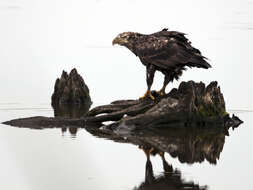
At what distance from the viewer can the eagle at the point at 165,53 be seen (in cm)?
2416

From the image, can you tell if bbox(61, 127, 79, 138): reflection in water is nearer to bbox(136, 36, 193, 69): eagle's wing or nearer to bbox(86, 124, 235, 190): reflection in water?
bbox(86, 124, 235, 190): reflection in water

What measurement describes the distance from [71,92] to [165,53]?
6.72 meters

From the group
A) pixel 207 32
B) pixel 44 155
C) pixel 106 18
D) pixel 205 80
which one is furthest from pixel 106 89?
pixel 106 18

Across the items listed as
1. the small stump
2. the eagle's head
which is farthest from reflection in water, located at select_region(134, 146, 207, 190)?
the small stump

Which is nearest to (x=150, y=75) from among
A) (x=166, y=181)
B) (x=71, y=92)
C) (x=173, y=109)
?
(x=173, y=109)

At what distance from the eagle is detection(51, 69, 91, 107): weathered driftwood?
5.45 meters

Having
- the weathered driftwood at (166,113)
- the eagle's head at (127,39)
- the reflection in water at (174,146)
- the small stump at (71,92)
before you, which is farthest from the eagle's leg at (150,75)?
the small stump at (71,92)

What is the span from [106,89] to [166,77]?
7926mm

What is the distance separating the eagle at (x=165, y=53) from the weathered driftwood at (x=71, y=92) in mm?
5447

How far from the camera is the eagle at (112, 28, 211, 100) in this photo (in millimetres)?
24156

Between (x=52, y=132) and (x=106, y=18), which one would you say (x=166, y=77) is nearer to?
(x=52, y=132)

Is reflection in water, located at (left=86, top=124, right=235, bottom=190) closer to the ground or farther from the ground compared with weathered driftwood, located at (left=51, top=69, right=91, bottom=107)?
closer to the ground

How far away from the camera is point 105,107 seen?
2516 centimetres

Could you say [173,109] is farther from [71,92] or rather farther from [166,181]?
[71,92]
